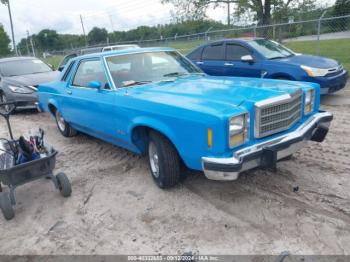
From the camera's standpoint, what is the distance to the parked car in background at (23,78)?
9.16 m

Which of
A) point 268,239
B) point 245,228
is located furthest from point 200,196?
point 268,239

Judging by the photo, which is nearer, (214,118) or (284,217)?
(214,118)

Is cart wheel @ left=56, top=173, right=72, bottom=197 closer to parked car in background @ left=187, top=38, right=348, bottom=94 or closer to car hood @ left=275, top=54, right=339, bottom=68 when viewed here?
parked car in background @ left=187, top=38, right=348, bottom=94

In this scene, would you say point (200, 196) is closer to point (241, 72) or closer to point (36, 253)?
point (36, 253)

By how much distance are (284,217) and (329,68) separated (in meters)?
5.39

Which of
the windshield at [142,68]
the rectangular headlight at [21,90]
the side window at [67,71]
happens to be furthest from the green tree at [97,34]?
the windshield at [142,68]

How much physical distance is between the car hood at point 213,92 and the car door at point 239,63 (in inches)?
143

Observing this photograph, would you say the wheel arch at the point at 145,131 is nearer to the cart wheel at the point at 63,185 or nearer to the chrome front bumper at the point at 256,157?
the chrome front bumper at the point at 256,157

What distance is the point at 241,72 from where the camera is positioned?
8406mm

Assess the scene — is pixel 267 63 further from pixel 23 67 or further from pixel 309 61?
pixel 23 67

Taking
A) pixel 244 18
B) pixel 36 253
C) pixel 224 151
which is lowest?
pixel 36 253

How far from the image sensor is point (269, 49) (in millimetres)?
8383

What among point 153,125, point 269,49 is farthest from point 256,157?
point 269,49

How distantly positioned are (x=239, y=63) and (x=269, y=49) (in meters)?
0.81
